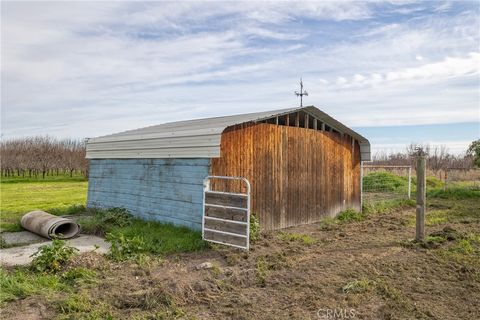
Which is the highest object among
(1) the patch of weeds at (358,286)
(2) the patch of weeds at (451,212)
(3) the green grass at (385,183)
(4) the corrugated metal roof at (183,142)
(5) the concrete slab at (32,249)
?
(4) the corrugated metal roof at (183,142)

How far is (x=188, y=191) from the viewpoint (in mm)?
8844

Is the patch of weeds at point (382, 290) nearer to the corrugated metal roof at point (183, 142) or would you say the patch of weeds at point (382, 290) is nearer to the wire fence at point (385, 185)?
the corrugated metal roof at point (183, 142)

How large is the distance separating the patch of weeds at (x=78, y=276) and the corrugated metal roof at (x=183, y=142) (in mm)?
3309

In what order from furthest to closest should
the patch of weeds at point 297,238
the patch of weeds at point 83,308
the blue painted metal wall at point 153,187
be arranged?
the blue painted metal wall at point 153,187, the patch of weeds at point 297,238, the patch of weeds at point 83,308

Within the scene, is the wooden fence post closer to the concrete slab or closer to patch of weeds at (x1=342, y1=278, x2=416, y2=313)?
patch of weeds at (x1=342, y1=278, x2=416, y2=313)

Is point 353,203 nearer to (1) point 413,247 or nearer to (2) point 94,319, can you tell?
(1) point 413,247

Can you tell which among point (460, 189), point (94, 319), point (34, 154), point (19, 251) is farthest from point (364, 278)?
point (34, 154)

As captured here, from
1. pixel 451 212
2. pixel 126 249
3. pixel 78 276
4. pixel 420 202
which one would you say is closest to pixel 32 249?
pixel 126 249

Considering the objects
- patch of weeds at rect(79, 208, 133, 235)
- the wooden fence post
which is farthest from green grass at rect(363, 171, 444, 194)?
patch of weeds at rect(79, 208, 133, 235)

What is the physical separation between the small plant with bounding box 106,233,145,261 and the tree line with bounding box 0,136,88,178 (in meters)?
35.3

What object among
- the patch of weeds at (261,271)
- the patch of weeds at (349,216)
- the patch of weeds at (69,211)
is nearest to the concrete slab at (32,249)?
the patch of weeds at (261,271)

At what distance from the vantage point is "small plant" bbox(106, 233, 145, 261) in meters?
6.86

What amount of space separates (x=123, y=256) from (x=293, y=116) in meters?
5.87

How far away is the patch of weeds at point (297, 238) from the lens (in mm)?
8336
